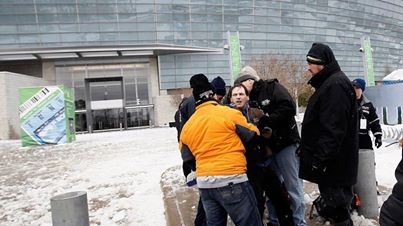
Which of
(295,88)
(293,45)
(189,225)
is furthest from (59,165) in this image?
(293,45)

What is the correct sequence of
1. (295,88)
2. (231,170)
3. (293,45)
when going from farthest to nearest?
1. (293,45)
2. (295,88)
3. (231,170)

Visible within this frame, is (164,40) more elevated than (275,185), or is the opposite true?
(164,40)

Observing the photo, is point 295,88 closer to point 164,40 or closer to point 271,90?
point 164,40

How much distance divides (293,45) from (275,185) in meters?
48.6

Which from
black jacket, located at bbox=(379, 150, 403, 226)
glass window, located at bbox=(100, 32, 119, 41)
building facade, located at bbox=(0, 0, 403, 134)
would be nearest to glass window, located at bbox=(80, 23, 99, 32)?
building facade, located at bbox=(0, 0, 403, 134)

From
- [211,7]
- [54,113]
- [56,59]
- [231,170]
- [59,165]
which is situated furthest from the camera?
[211,7]

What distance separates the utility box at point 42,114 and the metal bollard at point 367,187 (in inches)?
695

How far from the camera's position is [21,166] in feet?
38.9

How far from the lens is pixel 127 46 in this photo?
39.1m

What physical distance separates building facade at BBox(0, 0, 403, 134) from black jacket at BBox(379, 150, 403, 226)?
39.1m

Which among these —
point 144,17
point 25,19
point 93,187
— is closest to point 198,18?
point 144,17

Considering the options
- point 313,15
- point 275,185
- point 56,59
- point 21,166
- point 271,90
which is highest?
point 313,15

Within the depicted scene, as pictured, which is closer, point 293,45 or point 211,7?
point 211,7

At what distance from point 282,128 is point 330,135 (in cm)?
91
